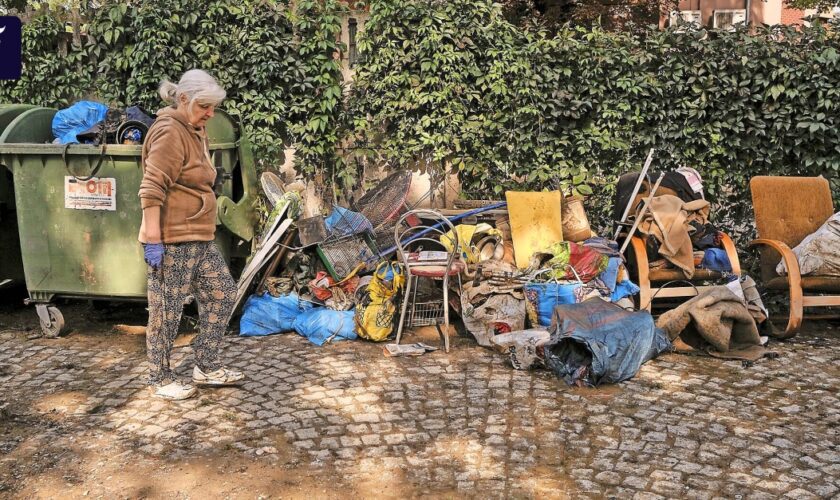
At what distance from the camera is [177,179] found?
4.68m

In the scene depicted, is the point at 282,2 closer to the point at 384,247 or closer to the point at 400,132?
the point at 400,132

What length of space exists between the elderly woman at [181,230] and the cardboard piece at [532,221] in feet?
8.67

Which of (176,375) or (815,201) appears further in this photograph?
(815,201)

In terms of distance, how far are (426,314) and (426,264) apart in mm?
598

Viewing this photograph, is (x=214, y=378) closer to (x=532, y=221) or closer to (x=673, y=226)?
(x=532, y=221)

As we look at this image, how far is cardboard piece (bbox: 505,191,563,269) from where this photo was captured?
6.73 metres

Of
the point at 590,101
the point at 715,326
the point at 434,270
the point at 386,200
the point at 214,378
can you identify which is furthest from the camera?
the point at 590,101

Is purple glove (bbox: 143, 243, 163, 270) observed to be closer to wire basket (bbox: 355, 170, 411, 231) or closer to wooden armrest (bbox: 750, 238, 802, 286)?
wire basket (bbox: 355, 170, 411, 231)

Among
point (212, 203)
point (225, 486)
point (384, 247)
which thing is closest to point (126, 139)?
point (212, 203)

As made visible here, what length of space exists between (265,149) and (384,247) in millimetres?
1761

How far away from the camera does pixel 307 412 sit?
15.6 feet

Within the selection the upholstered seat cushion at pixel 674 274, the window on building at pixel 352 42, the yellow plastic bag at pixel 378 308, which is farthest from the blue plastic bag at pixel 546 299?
the window on building at pixel 352 42

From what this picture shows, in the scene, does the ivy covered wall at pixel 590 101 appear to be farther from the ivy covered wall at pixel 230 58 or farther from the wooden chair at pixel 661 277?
the wooden chair at pixel 661 277

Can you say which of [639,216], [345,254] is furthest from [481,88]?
[345,254]
